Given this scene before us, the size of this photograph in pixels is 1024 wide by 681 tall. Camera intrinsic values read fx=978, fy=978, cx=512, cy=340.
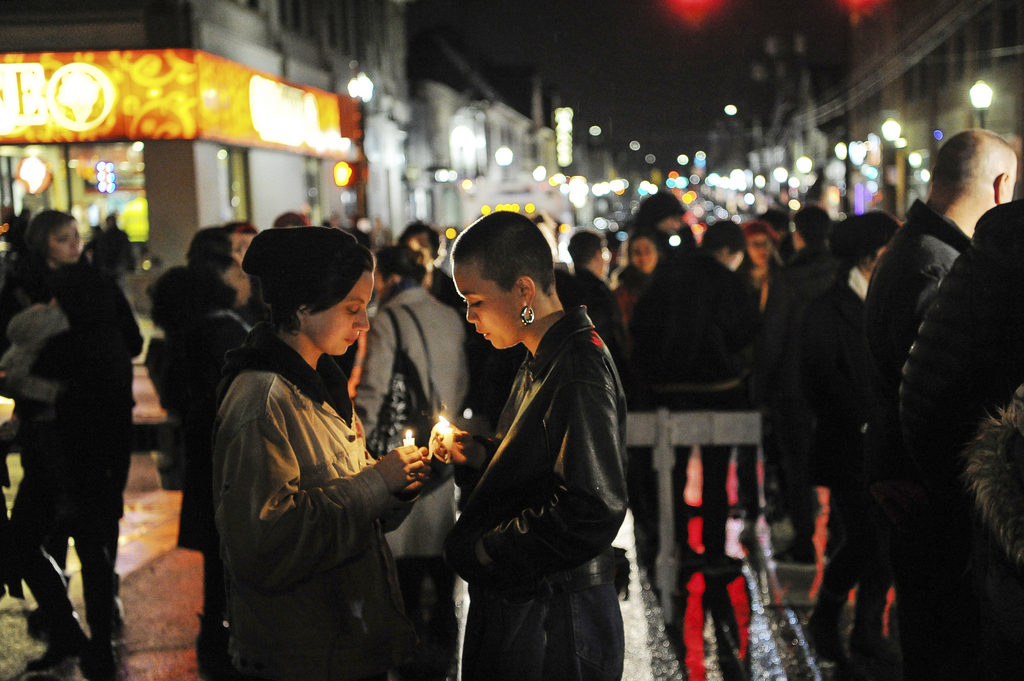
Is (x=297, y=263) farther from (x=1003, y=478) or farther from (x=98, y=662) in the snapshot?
(x=98, y=662)

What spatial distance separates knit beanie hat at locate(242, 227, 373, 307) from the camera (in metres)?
2.72

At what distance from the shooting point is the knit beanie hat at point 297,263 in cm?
272

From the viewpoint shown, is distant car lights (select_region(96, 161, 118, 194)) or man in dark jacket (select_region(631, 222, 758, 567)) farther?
distant car lights (select_region(96, 161, 118, 194))

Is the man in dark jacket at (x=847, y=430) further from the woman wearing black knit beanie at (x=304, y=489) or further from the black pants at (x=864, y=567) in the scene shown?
the woman wearing black knit beanie at (x=304, y=489)

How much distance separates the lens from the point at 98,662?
16.4 ft

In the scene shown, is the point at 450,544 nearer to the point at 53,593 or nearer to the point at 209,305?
the point at 209,305

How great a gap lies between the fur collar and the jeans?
1096mm

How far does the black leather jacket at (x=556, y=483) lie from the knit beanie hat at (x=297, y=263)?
62 centimetres

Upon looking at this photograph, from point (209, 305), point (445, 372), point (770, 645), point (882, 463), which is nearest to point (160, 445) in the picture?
point (209, 305)

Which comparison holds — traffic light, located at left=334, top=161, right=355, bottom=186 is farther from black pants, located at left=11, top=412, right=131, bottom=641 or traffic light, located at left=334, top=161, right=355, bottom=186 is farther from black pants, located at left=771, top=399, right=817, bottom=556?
black pants, located at left=11, top=412, right=131, bottom=641

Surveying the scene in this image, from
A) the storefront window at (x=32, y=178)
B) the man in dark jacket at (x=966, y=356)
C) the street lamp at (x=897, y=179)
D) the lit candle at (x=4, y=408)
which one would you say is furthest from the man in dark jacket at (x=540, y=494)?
the street lamp at (x=897, y=179)

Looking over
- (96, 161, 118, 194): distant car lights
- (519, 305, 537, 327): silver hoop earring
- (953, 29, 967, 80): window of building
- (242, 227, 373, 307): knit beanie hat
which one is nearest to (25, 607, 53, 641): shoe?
(242, 227, 373, 307): knit beanie hat

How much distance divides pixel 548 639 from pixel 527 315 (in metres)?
0.88

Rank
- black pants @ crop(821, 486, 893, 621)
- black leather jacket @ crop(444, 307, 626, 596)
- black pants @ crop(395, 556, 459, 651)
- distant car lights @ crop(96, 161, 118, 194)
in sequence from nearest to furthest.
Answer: black leather jacket @ crop(444, 307, 626, 596) < black pants @ crop(395, 556, 459, 651) < black pants @ crop(821, 486, 893, 621) < distant car lights @ crop(96, 161, 118, 194)
